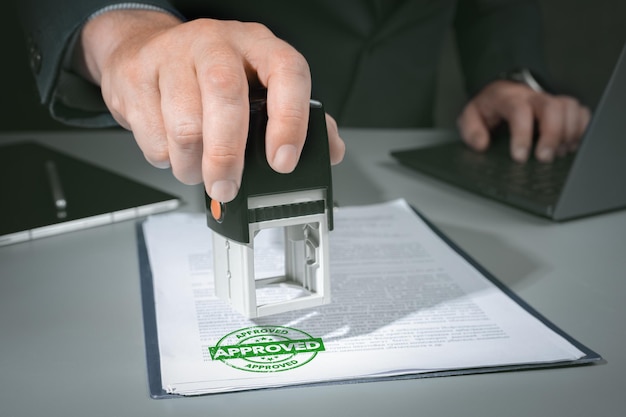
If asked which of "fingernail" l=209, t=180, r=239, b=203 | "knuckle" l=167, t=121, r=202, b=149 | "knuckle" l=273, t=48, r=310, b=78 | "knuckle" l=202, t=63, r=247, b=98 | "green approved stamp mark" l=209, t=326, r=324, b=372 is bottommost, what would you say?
"green approved stamp mark" l=209, t=326, r=324, b=372

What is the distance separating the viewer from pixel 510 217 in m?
0.95

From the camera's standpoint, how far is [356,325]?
0.64 metres

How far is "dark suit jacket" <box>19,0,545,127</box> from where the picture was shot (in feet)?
4.79

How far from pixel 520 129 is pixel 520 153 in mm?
67

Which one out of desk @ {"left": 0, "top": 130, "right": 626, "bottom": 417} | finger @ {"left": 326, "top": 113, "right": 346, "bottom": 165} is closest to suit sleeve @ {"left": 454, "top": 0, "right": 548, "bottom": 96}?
desk @ {"left": 0, "top": 130, "right": 626, "bottom": 417}

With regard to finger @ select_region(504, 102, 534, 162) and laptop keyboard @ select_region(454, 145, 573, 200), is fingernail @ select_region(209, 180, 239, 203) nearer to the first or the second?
laptop keyboard @ select_region(454, 145, 573, 200)

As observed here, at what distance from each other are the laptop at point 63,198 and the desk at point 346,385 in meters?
0.02

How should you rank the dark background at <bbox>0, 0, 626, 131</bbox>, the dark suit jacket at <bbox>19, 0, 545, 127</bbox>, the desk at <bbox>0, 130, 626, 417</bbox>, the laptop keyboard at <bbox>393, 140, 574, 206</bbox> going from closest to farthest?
1. the desk at <bbox>0, 130, 626, 417</bbox>
2. the laptop keyboard at <bbox>393, 140, 574, 206</bbox>
3. the dark suit jacket at <bbox>19, 0, 545, 127</bbox>
4. the dark background at <bbox>0, 0, 626, 131</bbox>

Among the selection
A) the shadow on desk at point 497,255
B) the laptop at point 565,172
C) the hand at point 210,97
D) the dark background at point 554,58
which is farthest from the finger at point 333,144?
the dark background at point 554,58

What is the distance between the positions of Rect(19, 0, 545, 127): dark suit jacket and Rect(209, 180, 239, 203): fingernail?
777 mm

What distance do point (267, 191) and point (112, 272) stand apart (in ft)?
0.94

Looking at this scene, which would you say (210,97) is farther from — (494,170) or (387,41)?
(387,41)

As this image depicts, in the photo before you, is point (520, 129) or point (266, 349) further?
point (520, 129)

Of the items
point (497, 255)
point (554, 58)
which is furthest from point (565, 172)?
point (554, 58)
